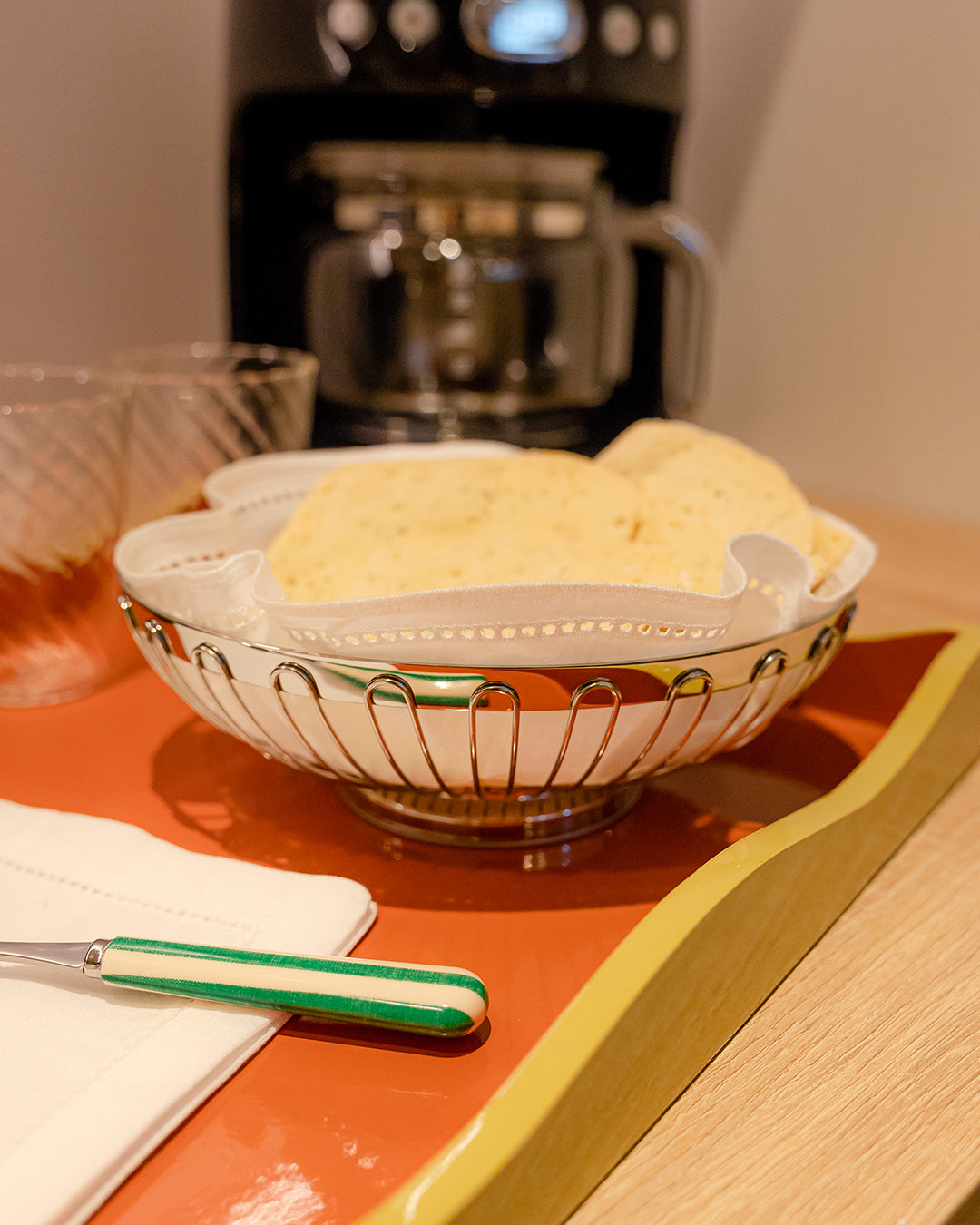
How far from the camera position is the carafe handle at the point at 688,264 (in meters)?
0.81

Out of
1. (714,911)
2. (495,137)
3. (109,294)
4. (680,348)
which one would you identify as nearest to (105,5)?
(109,294)

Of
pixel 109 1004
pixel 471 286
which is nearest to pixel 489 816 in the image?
pixel 109 1004

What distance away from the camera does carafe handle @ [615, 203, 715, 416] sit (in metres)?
0.81

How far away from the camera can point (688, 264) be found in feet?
2.68

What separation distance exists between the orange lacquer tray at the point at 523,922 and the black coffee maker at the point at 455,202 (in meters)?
0.35

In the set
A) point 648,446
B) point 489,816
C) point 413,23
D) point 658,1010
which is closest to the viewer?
point 658,1010

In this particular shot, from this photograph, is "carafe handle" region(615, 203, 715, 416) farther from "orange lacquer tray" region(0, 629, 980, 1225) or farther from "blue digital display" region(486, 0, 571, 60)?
"orange lacquer tray" region(0, 629, 980, 1225)

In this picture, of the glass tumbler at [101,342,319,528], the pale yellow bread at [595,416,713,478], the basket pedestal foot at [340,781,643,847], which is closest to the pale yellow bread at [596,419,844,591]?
the pale yellow bread at [595,416,713,478]

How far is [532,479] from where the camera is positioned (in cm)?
47

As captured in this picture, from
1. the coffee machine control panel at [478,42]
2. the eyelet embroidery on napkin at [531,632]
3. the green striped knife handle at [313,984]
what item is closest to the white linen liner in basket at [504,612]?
the eyelet embroidery on napkin at [531,632]

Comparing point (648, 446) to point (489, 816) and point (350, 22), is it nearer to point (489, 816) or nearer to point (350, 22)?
point (489, 816)

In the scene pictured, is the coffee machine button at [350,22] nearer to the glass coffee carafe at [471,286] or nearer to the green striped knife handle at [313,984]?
the glass coffee carafe at [471,286]

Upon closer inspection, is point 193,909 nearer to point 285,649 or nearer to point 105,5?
point 285,649

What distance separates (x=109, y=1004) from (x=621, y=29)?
68 centimetres
